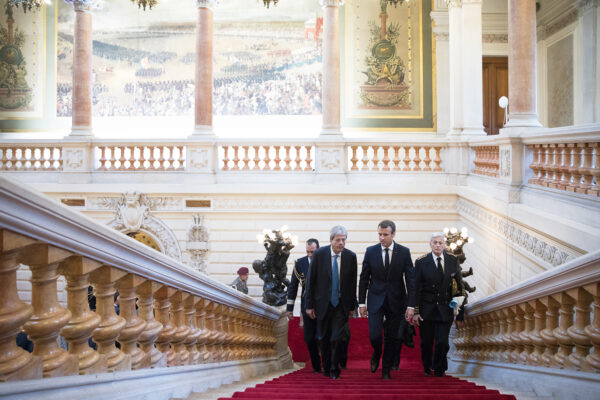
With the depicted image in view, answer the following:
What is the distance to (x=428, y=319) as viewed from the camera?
696 centimetres

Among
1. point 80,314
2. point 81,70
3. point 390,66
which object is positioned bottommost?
point 80,314

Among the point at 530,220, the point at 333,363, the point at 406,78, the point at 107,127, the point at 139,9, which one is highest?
the point at 139,9

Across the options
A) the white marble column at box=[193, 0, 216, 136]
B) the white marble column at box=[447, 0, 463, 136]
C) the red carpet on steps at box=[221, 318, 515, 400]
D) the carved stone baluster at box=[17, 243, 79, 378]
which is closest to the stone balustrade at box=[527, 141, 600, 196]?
the red carpet on steps at box=[221, 318, 515, 400]

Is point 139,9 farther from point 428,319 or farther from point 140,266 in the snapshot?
point 140,266

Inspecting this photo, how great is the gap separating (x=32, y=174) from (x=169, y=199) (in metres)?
2.96

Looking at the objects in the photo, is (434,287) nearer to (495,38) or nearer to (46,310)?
(46,310)

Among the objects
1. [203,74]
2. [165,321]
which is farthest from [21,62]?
[165,321]

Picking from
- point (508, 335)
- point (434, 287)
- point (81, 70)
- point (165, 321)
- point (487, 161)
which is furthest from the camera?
point (81, 70)

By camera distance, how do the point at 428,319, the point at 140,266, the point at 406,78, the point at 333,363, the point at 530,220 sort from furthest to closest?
the point at 406,78, the point at 530,220, the point at 428,319, the point at 333,363, the point at 140,266

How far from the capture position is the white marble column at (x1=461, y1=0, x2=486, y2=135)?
14.1 meters

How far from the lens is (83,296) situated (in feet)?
9.31

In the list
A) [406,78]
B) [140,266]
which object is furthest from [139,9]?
[140,266]

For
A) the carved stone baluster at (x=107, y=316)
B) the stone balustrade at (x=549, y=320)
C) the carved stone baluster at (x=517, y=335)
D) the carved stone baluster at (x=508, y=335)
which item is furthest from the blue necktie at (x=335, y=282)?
the carved stone baluster at (x=107, y=316)

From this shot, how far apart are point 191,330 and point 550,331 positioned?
2278mm
